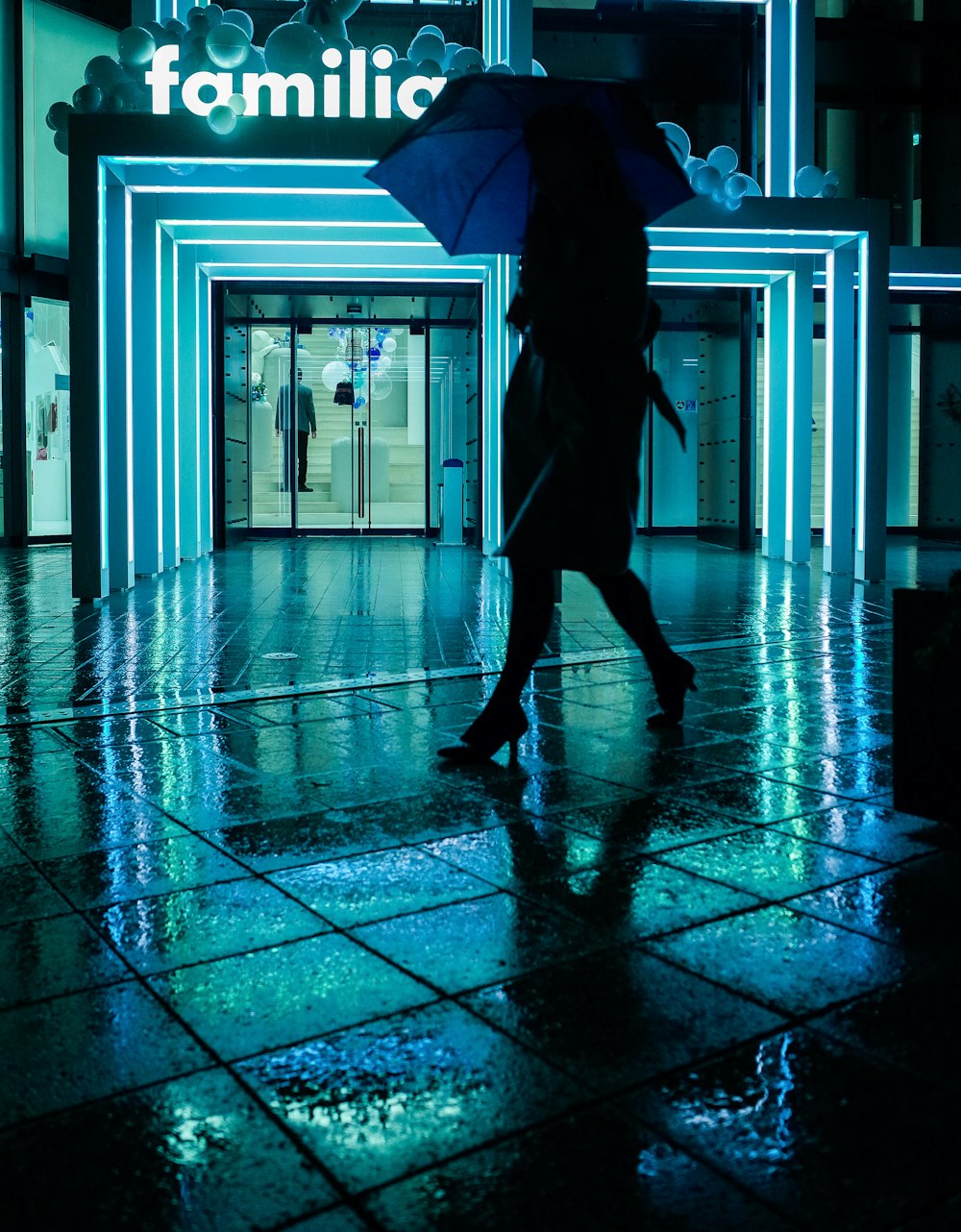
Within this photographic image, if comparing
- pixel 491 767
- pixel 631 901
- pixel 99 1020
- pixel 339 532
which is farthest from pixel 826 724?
pixel 339 532

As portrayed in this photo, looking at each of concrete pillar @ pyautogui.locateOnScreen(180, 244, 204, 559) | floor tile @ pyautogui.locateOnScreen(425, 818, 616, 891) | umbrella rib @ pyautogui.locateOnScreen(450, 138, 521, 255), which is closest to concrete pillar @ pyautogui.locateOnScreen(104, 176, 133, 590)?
concrete pillar @ pyautogui.locateOnScreen(180, 244, 204, 559)

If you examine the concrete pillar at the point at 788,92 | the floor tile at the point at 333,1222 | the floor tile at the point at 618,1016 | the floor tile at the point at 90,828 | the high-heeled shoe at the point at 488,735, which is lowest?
the floor tile at the point at 333,1222

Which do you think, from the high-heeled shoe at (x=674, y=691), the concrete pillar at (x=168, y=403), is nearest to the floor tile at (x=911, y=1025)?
the high-heeled shoe at (x=674, y=691)

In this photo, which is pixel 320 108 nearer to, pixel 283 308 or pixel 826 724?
pixel 826 724

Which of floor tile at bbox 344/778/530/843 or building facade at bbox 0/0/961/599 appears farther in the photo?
building facade at bbox 0/0/961/599

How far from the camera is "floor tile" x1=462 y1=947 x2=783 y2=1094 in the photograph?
1978 millimetres

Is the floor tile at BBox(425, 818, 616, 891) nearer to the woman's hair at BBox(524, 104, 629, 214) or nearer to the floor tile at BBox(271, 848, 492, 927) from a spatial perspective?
the floor tile at BBox(271, 848, 492, 927)

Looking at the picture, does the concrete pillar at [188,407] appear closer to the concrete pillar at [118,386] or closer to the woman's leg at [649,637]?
the concrete pillar at [118,386]

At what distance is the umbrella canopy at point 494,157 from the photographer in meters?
4.06

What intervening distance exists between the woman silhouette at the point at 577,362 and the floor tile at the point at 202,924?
151 cm

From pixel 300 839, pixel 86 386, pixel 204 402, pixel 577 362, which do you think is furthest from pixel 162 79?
pixel 300 839

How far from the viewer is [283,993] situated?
226 cm

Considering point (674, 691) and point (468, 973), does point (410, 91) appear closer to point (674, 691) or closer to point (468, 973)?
point (674, 691)

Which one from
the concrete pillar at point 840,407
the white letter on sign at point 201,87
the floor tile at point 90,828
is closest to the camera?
the floor tile at point 90,828
